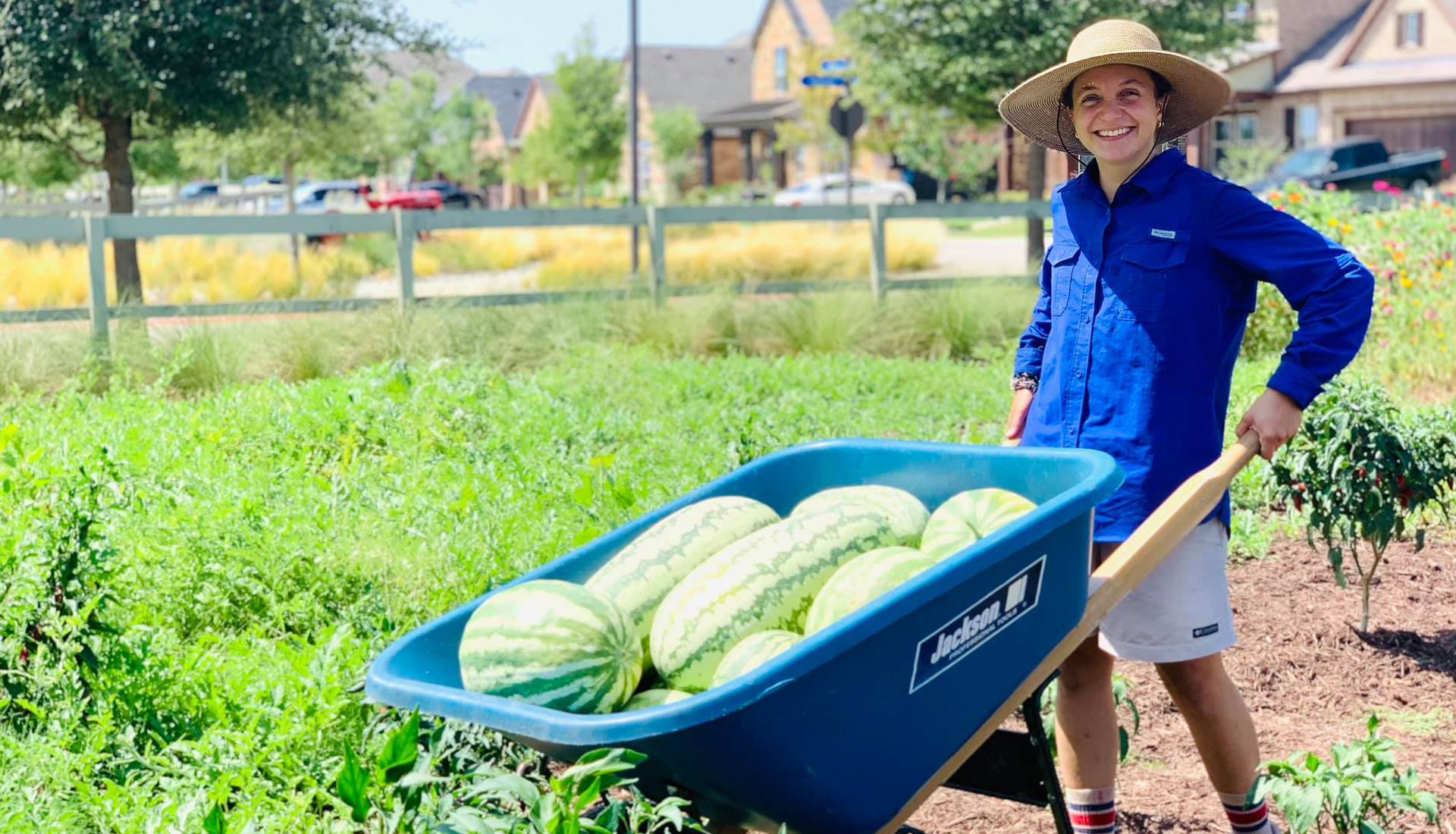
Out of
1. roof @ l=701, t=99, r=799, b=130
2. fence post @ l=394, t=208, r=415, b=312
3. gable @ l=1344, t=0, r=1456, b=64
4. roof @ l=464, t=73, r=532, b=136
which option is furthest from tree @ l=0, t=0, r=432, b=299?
roof @ l=464, t=73, r=532, b=136

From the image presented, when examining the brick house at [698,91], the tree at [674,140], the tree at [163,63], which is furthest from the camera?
the brick house at [698,91]

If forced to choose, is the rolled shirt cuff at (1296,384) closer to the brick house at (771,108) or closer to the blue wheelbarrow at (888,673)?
the blue wheelbarrow at (888,673)

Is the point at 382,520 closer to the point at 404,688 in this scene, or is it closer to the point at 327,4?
the point at 404,688

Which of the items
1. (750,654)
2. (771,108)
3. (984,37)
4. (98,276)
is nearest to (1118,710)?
(750,654)

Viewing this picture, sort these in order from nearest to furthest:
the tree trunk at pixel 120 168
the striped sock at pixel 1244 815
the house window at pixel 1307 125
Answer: the striped sock at pixel 1244 815
the tree trunk at pixel 120 168
the house window at pixel 1307 125

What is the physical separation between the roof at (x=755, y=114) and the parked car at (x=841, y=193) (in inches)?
310

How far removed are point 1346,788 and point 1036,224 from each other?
1414 centimetres

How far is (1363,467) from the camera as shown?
4324 mm

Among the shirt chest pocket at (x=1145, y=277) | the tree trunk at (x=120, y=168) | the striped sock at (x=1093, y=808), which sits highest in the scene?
the tree trunk at (x=120, y=168)

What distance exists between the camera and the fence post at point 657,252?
11.3m

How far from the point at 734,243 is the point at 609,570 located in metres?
18.8

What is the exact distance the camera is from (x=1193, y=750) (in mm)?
3805

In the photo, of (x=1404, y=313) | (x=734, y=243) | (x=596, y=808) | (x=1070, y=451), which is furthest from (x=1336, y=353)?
(x=734, y=243)

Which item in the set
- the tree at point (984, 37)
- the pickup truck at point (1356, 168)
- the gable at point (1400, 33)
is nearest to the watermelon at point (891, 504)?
the tree at point (984, 37)
